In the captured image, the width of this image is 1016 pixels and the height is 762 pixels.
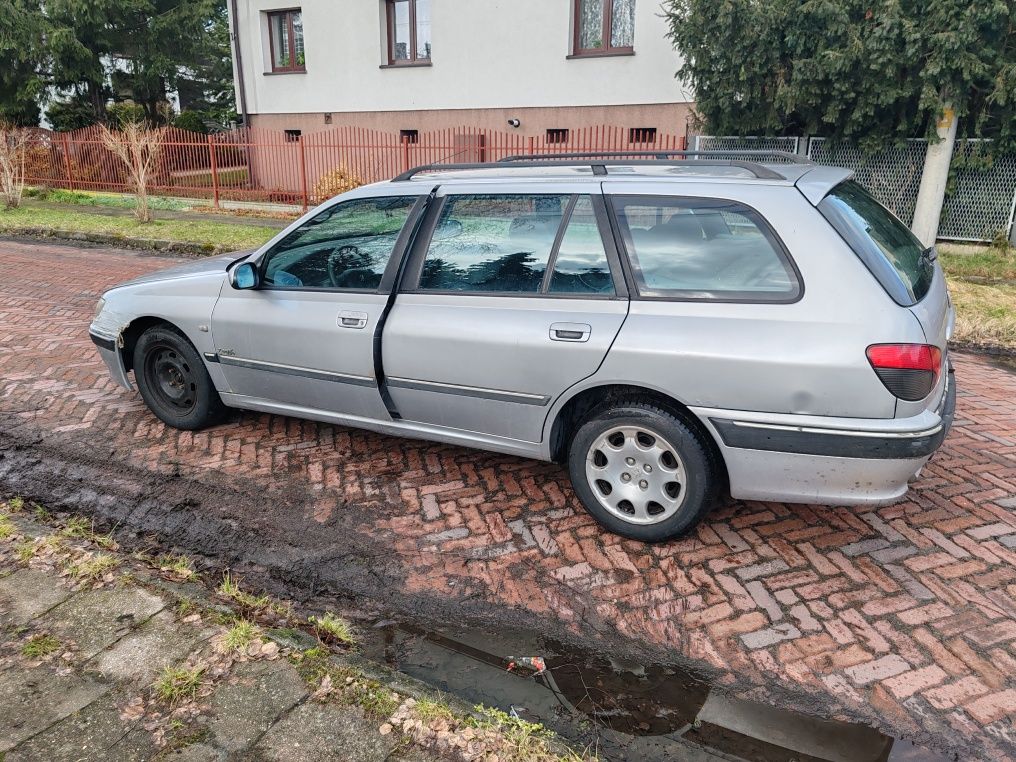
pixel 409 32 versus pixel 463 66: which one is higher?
pixel 409 32

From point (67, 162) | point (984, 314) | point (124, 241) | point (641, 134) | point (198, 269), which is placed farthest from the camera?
point (67, 162)

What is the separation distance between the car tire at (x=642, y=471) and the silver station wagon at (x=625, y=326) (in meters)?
0.01

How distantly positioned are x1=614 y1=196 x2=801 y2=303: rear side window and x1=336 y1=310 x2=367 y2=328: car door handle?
4.75 feet

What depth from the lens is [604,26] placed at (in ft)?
51.5

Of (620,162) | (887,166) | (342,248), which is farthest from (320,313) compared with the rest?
(887,166)

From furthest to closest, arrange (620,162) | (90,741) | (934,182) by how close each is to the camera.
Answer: (934,182)
(620,162)
(90,741)

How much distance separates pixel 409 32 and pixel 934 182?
12.1 meters

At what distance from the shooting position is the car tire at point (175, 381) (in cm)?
496

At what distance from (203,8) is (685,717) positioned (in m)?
25.4

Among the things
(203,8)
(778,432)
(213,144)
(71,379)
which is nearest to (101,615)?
(778,432)

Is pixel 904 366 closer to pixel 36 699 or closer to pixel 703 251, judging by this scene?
pixel 703 251

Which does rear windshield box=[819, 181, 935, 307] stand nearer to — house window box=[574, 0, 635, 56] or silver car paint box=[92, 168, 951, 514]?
silver car paint box=[92, 168, 951, 514]

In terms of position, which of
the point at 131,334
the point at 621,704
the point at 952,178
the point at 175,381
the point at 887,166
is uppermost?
the point at 887,166

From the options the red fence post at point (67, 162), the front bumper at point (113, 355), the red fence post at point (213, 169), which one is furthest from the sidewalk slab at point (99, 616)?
the red fence post at point (67, 162)
